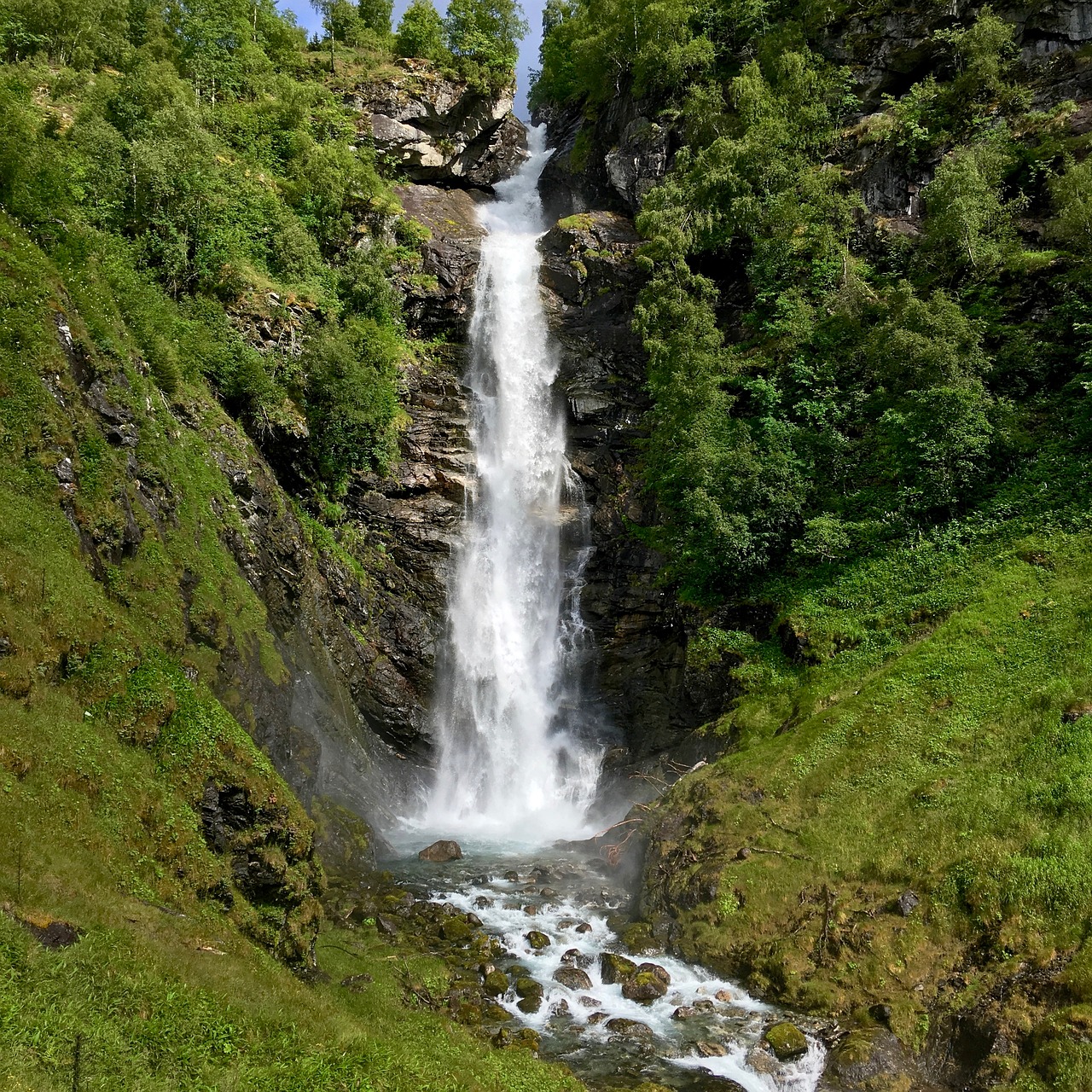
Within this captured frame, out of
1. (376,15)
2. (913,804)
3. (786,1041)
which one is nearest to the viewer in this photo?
(786,1041)

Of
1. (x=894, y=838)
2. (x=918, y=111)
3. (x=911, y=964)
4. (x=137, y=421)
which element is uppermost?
(x=918, y=111)

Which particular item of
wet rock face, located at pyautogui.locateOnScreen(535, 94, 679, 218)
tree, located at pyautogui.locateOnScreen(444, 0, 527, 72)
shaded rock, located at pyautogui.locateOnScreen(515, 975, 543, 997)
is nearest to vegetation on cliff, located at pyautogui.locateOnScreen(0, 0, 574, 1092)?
shaded rock, located at pyautogui.locateOnScreen(515, 975, 543, 997)

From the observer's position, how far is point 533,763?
2455 centimetres

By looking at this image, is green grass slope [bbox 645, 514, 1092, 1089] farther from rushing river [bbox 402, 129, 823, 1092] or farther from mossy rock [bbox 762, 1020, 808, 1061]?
rushing river [bbox 402, 129, 823, 1092]

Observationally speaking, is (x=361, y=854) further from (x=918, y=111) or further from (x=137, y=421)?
(x=918, y=111)

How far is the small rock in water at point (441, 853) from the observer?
1830 centimetres

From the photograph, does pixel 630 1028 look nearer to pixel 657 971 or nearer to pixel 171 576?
pixel 657 971

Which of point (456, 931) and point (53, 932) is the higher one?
point (53, 932)

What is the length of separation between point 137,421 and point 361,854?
35.0 feet

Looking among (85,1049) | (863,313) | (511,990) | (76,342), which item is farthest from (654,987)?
A: (863,313)

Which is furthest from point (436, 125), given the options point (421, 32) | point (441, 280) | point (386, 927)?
point (386, 927)

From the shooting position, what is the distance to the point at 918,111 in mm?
28547

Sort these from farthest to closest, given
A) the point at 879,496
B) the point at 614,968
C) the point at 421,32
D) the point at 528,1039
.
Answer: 1. the point at 421,32
2. the point at 879,496
3. the point at 614,968
4. the point at 528,1039

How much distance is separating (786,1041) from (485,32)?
52674 mm
